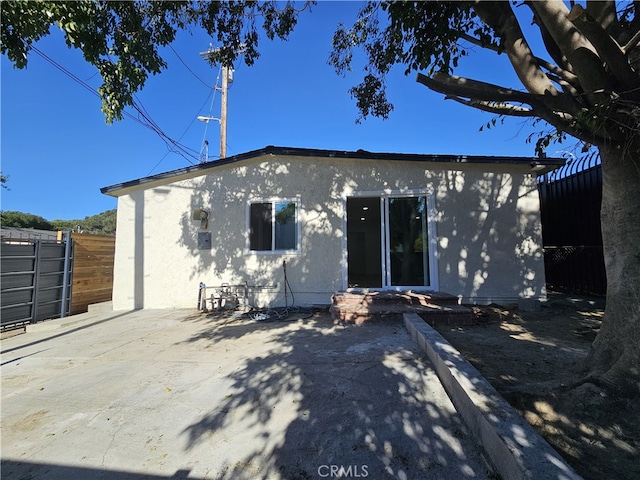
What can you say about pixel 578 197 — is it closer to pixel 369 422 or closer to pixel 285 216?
pixel 285 216

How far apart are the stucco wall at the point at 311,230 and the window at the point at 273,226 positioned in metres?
0.21

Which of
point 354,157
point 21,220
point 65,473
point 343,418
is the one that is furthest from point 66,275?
point 21,220

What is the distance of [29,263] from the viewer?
654 cm

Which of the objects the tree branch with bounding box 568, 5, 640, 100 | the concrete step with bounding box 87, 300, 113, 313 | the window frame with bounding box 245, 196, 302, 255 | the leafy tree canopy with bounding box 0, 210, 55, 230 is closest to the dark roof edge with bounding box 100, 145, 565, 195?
the window frame with bounding box 245, 196, 302, 255

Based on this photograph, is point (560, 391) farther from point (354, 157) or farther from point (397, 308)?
point (354, 157)

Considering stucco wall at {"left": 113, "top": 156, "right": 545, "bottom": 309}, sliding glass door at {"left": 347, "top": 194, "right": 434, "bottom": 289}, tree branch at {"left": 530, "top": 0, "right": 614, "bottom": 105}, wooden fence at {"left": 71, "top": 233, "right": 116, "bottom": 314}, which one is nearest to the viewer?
tree branch at {"left": 530, "top": 0, "right": 614, "bottom": 105}

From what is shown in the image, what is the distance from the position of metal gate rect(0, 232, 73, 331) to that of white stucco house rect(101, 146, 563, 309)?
1.09 metres

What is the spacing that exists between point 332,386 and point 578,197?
8.78m

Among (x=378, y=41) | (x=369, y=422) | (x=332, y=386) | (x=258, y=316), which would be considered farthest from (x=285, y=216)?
(x=369, y=422)

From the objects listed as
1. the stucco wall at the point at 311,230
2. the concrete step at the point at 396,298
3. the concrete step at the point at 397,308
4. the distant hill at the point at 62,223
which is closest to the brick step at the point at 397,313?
the concrete step at the point at 397,308

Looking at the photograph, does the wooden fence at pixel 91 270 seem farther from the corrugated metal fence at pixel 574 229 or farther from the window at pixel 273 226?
the corrugated metal fence at pixel 574 229

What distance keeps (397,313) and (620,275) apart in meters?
3.29

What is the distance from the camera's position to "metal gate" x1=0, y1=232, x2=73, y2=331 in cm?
609

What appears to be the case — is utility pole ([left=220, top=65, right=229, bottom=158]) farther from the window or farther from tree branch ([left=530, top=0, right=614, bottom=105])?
tree branch ([left=530, top=0, right=614, bottom=105])
